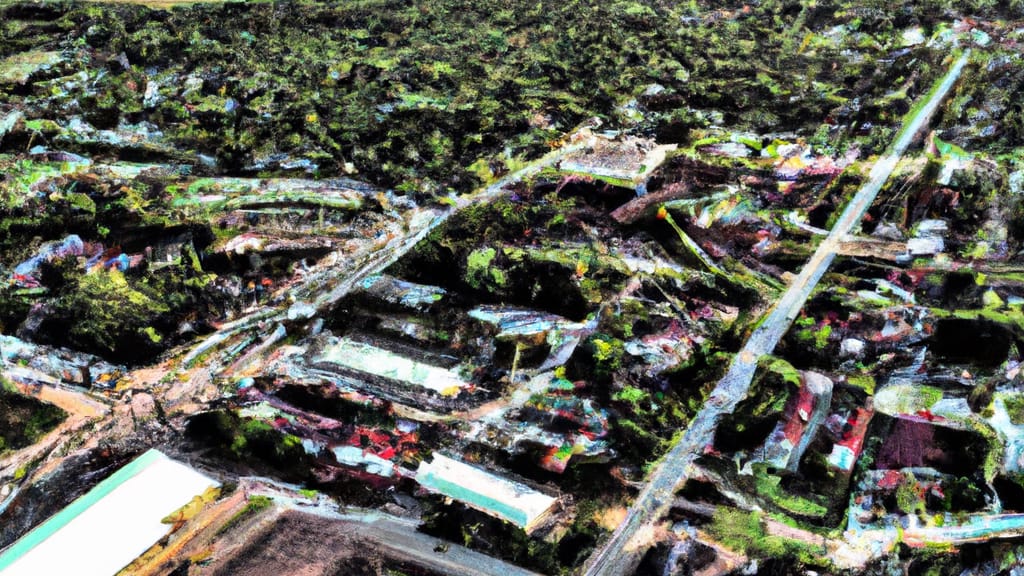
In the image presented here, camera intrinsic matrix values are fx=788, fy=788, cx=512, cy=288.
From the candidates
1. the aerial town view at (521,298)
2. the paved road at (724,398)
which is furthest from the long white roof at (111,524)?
the paved road at (724,398)

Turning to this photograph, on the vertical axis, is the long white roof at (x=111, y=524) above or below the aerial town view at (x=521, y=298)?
below

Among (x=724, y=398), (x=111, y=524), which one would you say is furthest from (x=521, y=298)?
(x=111, y=524)

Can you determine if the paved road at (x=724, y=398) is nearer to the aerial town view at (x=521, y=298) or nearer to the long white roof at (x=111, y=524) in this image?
the aerial town view at (x=521, y=298)

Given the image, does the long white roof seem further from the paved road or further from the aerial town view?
the paved road

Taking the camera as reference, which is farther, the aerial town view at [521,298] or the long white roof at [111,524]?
the aerial town view at [521,298]

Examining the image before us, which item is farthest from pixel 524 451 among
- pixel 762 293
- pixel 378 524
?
pixel 762 293

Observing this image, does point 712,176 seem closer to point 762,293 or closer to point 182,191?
point 762,293
